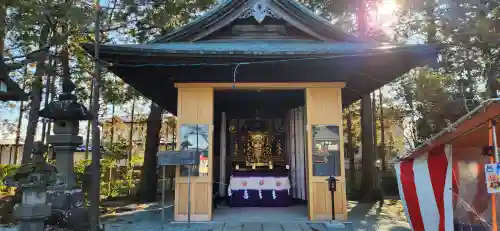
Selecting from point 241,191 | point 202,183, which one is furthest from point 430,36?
point 202,183

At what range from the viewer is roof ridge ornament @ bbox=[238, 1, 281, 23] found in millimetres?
7672

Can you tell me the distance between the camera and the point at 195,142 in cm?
721

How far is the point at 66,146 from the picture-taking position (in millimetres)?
7746

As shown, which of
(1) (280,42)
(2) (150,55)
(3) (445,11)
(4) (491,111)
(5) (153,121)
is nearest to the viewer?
(4) (491,111)

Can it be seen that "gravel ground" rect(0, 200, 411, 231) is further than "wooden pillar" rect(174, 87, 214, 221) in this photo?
No

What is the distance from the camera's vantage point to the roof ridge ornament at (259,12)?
7672 millimetres

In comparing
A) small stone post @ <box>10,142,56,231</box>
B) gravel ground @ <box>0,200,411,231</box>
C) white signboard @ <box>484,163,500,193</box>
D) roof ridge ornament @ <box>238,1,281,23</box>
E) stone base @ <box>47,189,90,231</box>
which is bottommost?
gravel ground @ <box>0,200,411,231</box>

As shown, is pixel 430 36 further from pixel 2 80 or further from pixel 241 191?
pixel 2 80

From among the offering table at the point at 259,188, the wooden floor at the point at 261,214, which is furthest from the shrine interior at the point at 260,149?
the wooden floor at the point at 261,214

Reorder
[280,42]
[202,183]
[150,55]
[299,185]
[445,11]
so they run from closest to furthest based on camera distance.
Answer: [150,55]
[202,183]
[280,42]
[445,11]
[299,185]

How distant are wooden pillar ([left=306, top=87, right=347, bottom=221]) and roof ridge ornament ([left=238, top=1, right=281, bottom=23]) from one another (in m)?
1.92

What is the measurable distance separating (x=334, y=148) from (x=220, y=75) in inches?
112

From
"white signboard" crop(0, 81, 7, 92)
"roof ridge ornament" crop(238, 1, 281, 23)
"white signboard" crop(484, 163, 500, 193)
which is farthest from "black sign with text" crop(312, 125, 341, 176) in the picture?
"white signboard" crop(0, 81, 7, 92)

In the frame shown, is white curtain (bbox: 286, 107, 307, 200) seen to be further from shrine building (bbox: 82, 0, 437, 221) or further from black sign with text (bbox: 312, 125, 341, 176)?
black sign with text (bbox: 312, 125, 341, 176)
